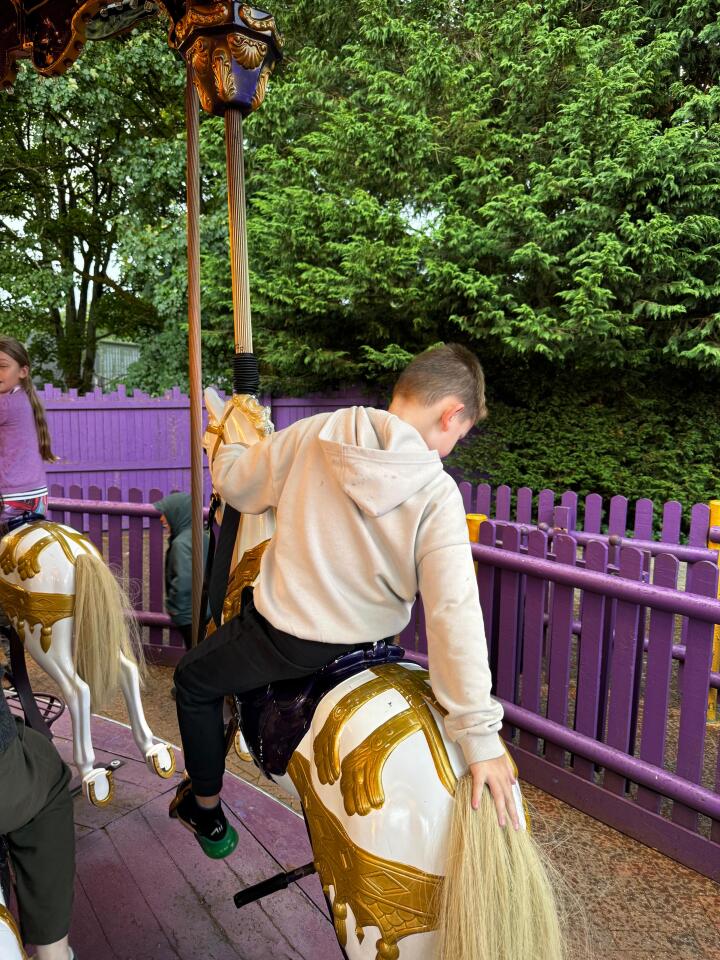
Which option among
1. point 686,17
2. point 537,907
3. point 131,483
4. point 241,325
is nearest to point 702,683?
point 537,907

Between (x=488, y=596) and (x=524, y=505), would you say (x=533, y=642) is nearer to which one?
(x=488, y=596)

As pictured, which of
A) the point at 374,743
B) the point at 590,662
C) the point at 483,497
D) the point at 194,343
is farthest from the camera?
the point at 483,497

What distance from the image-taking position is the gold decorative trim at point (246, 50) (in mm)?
2047

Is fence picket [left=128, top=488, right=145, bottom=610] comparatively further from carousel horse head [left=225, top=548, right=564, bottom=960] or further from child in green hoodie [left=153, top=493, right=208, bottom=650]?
carousel horse head [left=225, top=548, right=564, bottom=960]

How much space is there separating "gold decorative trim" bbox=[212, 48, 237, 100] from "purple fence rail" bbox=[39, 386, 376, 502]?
7.69 meters

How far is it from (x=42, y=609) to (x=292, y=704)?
145cm

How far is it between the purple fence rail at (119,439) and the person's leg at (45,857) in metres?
8.09

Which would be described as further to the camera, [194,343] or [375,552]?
[194,343]

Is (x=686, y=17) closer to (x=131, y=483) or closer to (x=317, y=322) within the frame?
(x=317, y=322)

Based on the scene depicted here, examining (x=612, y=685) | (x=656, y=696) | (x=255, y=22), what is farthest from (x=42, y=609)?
(x=656, y=696)

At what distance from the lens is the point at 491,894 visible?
1.12 metres

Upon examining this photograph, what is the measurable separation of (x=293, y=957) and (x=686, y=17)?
11785 millimetres

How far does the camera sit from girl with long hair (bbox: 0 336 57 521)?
2.57m

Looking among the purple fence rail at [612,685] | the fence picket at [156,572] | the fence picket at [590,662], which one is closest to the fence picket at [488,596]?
the purple fence rail at [612,685]
